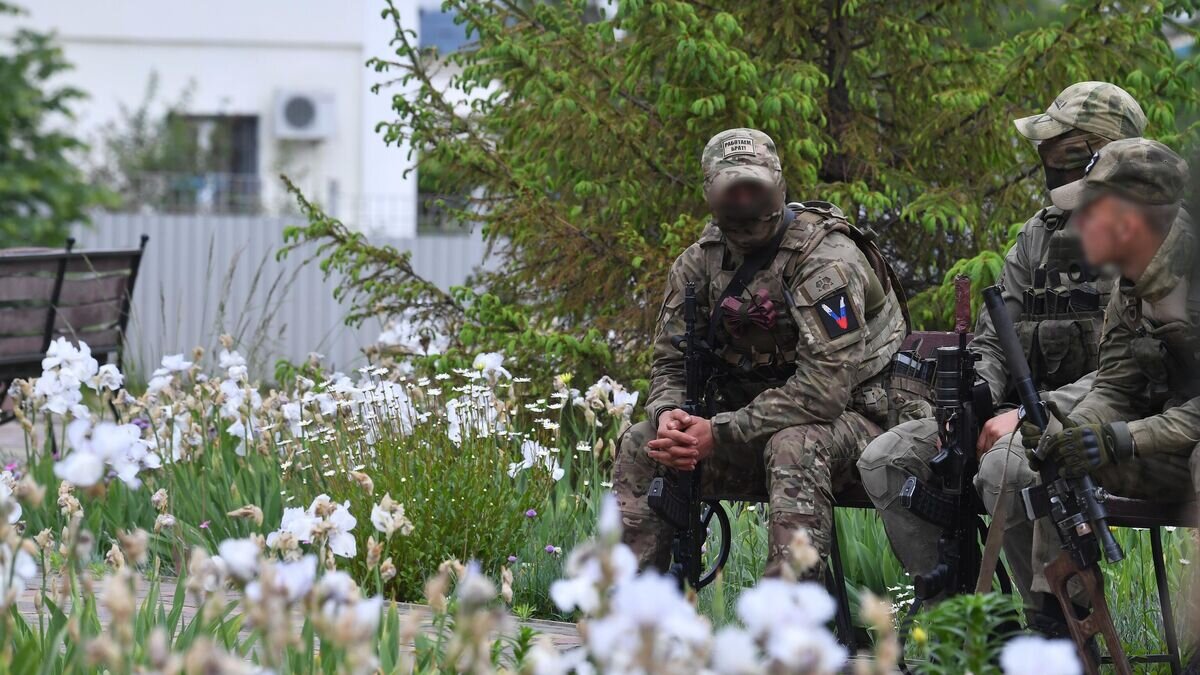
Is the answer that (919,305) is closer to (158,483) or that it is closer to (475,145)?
(475,145)

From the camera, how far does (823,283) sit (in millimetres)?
4008

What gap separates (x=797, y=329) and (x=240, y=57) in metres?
19.3

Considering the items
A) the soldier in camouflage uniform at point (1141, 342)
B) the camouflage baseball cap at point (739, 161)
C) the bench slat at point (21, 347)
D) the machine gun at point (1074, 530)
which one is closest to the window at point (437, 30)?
the bench slat at point (21, 347)

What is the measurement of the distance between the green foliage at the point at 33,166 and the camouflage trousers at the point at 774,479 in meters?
12.3

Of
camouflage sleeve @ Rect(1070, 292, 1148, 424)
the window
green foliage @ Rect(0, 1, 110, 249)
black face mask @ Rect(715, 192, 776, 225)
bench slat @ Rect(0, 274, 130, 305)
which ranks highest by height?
the window

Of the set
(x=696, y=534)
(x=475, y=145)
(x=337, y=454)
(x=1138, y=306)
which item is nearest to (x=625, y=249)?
(x=475, y=145)

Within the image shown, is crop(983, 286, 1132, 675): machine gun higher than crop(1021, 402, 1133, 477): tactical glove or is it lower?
lower

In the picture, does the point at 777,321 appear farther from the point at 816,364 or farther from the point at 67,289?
the point at 67,289

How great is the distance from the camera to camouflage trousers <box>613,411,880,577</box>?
3.82 meters

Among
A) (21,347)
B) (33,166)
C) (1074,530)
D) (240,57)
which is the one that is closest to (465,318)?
(21,347)

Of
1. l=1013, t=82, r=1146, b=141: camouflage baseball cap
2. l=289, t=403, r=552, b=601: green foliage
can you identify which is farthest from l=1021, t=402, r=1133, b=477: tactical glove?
l=289, t=403, r=552, b=601: green foliage

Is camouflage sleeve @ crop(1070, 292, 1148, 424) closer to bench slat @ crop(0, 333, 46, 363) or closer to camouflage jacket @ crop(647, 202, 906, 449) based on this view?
camouflage jacket @ crop(647, 202, 906, 449)

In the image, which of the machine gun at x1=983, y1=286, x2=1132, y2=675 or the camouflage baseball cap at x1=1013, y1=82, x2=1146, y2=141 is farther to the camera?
the camouflage baseball cap at x1=1013, y1=82, x2=1146, y2=141

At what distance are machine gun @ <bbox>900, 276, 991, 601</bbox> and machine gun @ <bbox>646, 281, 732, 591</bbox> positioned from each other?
58cm
